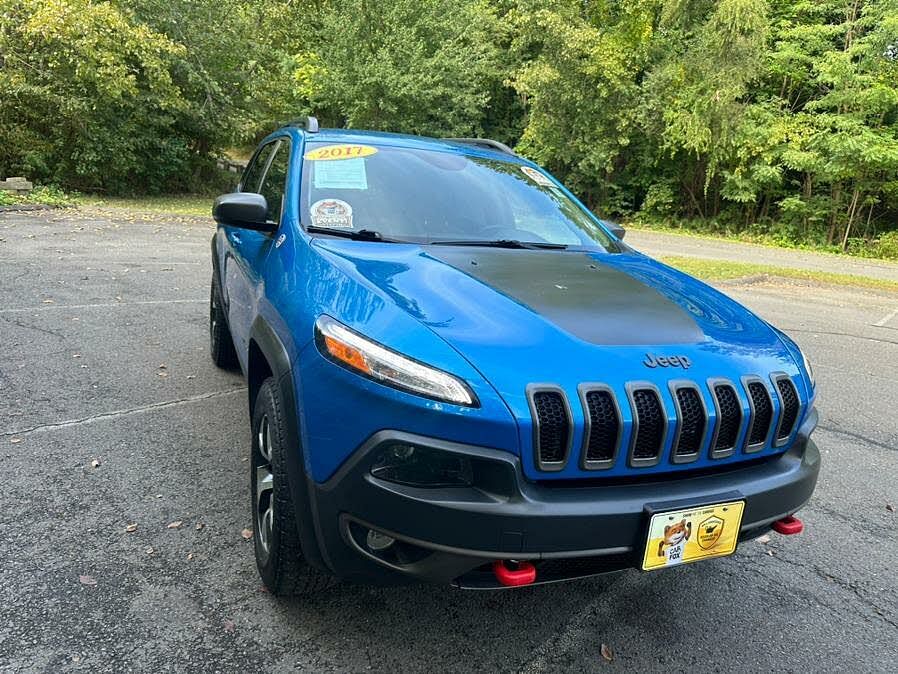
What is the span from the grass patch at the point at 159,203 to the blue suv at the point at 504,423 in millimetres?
14731

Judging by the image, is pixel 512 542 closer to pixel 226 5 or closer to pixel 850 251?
pixel 226 5

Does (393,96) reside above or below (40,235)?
above

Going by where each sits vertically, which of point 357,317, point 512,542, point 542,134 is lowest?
point 512,542

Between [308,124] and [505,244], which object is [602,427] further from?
[308,124]

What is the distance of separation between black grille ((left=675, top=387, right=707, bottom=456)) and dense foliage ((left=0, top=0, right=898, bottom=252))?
53.4 feet

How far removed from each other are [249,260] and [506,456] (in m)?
1.98

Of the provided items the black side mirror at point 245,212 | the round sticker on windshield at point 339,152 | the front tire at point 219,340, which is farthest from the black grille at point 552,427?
the front tire at point 219,340

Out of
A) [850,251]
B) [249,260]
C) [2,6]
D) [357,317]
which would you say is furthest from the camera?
[850,251]

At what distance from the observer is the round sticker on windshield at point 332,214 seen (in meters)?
2.80

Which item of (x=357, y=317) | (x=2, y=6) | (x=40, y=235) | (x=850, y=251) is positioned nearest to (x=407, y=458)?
(x=357, y=317)

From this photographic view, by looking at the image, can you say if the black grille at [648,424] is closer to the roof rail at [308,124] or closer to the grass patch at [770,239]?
the roof rail at [308,124]

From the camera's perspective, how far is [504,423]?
1.70 metres

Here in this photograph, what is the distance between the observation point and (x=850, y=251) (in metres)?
20.0

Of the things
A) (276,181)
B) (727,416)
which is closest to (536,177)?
(276,181)
